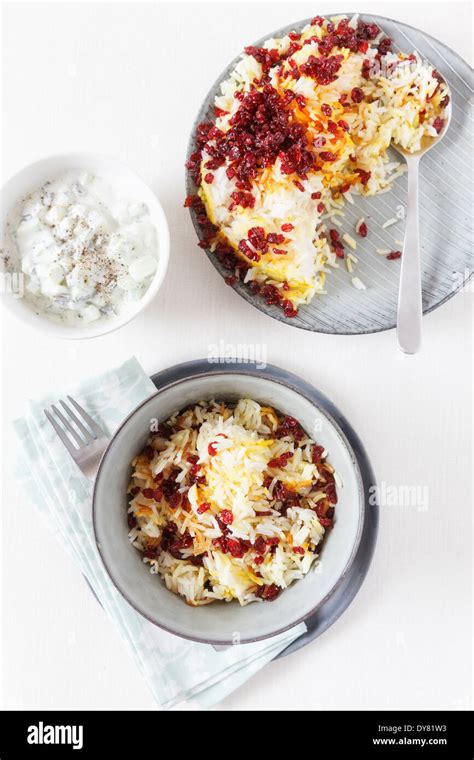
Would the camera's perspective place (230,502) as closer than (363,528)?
Yes

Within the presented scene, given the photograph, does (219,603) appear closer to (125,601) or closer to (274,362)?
(125,601)

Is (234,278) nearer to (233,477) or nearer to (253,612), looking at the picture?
(233,477)

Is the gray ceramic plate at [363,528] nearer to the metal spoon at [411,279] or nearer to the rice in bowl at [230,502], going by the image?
the rice in bowl at [230,502]

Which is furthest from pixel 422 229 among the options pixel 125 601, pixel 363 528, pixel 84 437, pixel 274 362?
pixel 125 601

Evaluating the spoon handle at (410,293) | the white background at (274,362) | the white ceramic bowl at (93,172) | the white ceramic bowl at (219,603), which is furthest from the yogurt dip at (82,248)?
the spoon handle at (410,293)

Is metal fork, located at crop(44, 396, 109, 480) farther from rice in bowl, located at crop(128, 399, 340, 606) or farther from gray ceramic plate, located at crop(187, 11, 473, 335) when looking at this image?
gray ceramic plate, located at crop(187, 11, 473, 335)
